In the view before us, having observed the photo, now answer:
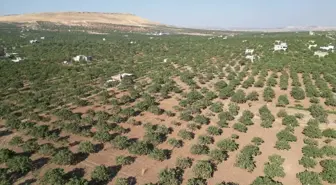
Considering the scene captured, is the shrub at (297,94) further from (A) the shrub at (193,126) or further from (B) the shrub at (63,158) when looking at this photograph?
(B) the shrub at (63,158)

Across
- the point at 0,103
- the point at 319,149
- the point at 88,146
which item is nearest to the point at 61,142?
the point at 88,146

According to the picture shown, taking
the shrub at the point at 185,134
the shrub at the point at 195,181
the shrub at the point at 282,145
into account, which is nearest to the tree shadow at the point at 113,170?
the shrub at the point at 195,181

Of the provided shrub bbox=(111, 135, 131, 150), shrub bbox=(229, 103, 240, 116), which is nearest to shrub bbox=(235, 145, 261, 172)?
shrub bbox=(229, 103, 240, 116)

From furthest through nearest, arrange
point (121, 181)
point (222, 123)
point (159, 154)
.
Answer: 1. point (222, 123)
2. point (159, 154)
3. point (121, 181)

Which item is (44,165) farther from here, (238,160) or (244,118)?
(244,118)

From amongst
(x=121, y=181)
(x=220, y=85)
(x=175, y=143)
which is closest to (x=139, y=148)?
(x=175, y=143)

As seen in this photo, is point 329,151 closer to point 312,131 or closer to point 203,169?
point 312,131

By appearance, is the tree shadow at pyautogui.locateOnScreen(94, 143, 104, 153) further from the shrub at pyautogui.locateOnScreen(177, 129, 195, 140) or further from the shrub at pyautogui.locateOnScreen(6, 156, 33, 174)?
the shrub at pyautogui.locateOnScreen(177, 129, 195, 140)
